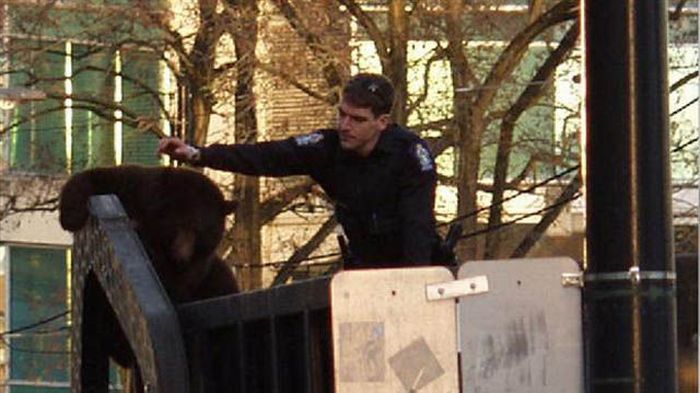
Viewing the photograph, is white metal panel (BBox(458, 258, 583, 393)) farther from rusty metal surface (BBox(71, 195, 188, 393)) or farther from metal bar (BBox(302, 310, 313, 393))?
rusty metal surface (BBox(71, 195, 188, 393))

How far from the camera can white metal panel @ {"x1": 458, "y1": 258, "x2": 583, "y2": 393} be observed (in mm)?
5074

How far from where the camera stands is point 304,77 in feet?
78.8

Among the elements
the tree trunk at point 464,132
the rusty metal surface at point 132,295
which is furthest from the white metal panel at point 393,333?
the tree trunk at point 464,132

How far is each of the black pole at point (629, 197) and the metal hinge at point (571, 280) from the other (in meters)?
0.03

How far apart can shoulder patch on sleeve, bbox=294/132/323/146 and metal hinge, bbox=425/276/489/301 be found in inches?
63.4

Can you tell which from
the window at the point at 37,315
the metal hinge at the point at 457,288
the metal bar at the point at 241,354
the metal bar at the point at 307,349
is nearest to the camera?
the metal hinge at the point at 457,288

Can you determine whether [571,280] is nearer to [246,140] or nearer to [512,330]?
[512,330]

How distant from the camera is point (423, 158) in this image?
6.55 m

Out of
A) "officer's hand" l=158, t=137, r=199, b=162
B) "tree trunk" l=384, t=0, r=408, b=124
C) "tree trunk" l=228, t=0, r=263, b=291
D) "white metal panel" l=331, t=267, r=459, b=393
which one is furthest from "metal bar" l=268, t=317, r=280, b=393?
"tree trunk" l=384, t=0, r=408, b=124

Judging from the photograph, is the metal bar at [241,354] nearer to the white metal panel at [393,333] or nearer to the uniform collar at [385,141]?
the uniform collar at [385,141]

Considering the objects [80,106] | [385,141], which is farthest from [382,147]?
[80,106]

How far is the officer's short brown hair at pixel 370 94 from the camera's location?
6.43m

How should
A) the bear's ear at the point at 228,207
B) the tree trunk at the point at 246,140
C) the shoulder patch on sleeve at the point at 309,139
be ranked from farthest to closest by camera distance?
the tree trunk at the point at 246,140 < the bear's ear at the point at 228,207 < the shoulder patch on sleeve at the point at 309,139

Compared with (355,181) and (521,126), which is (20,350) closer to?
(521,126)
